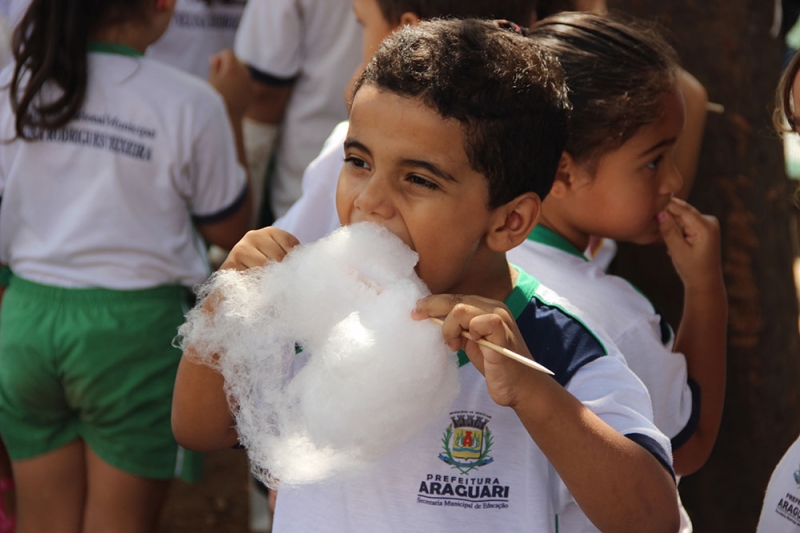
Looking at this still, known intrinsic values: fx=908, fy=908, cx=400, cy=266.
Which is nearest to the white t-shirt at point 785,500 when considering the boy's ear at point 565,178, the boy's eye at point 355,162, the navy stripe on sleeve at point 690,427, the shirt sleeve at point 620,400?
the navy stripe on sleeve at point 690,427

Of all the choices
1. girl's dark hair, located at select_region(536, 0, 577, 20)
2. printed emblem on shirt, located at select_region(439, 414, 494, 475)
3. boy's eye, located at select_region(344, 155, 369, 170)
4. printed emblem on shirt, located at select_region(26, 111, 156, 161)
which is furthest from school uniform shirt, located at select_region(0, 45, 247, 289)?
printed emblem on shirt, located at select_region(439, 414, 494, 475)

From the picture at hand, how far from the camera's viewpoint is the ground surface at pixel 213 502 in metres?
4.72

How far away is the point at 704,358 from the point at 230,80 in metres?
2.26

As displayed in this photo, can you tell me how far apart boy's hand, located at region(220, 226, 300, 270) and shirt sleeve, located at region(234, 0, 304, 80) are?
2.42 metres

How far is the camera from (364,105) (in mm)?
1774

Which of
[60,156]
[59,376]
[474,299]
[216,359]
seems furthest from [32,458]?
[474,299]

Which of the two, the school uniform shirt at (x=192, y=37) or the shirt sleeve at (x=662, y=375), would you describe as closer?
the shirt sleeve at (x=662, y=375)

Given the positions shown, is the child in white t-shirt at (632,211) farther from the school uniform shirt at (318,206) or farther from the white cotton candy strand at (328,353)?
the white cotton candy strand at (328,353)

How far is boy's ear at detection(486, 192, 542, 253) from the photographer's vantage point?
1871 mm

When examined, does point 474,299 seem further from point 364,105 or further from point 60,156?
point 60,156

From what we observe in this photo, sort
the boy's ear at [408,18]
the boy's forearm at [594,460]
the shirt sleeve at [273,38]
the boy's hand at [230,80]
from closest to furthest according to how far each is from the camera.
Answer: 1. the boy's forearm at [594,460]
2. the boy's ear at [408,18]
3. the boy's hand at [230,80]
4. the shirt sleeve at [273,38]

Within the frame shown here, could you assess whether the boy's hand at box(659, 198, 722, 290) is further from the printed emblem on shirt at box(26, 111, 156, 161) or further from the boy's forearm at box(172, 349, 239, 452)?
the printed emblem on shirt at box(26, 111, 156, 161)

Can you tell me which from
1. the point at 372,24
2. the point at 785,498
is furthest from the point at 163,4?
the point at 785,498

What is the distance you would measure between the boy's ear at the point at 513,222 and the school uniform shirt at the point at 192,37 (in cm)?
281
